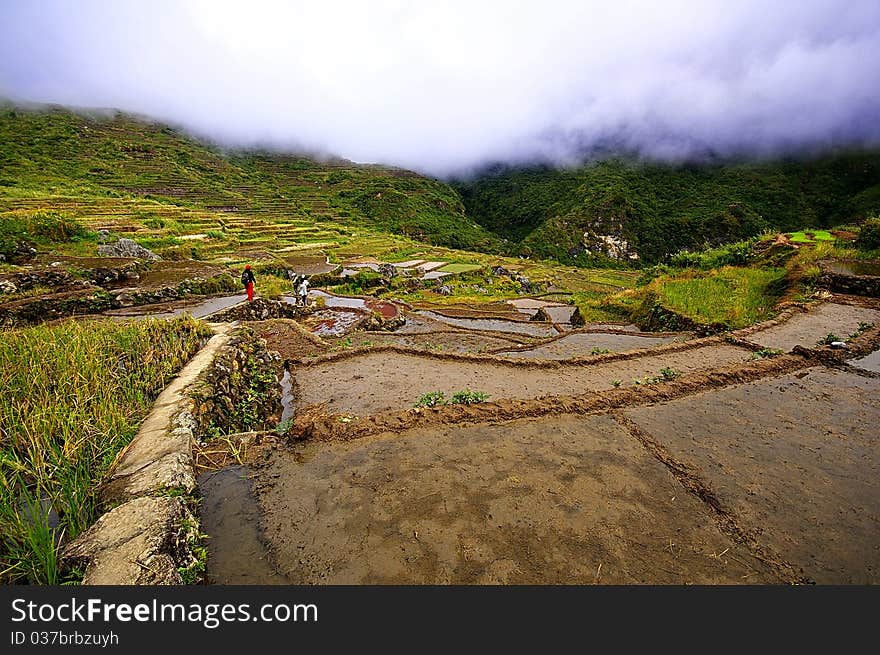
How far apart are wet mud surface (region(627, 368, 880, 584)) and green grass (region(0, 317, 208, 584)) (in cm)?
625

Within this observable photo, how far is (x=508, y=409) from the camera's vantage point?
5723mm

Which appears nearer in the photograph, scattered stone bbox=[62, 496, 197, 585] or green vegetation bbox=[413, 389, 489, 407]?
scattered stone bbox=[62, 496, 197, 585]

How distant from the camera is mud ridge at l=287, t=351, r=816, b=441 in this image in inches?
205

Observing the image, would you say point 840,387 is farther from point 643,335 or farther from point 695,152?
point 695,152

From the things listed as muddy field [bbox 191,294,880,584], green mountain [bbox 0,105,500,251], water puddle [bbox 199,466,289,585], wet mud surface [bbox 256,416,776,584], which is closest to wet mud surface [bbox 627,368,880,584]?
muddy field [bbox 191,294,880,584]

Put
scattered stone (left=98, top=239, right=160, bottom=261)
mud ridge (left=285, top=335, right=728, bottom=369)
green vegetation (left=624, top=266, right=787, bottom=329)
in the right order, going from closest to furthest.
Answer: mud ridge (left=285, top=335, right=728, bottom=369) → green vegetation (left=624, top=266, right=787, bottom=329) → scattered stone (left=98, top=239, right=160, bottom=261)

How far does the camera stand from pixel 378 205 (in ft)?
301

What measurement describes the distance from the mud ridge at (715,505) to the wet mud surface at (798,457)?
0.28 ft

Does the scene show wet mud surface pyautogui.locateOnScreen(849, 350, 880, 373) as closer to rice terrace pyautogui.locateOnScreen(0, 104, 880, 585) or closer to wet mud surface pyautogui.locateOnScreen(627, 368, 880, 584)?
rice terrace pyautogui.locateOnScreen(0, 104, 880, 585)

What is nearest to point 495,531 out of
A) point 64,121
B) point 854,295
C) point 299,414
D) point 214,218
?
point 299,414

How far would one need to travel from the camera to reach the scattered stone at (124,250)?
66.8ft

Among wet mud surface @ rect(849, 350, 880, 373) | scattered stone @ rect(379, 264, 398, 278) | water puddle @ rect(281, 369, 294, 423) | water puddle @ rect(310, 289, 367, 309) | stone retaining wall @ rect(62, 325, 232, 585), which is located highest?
wet mud surface @ rect(849, 350, 880, 373)

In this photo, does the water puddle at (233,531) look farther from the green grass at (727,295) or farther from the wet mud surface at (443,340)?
the green grass at (727,295)

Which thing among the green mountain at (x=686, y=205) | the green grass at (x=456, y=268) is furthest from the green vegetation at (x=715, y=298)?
the green mountain at (x=686, y=205)
